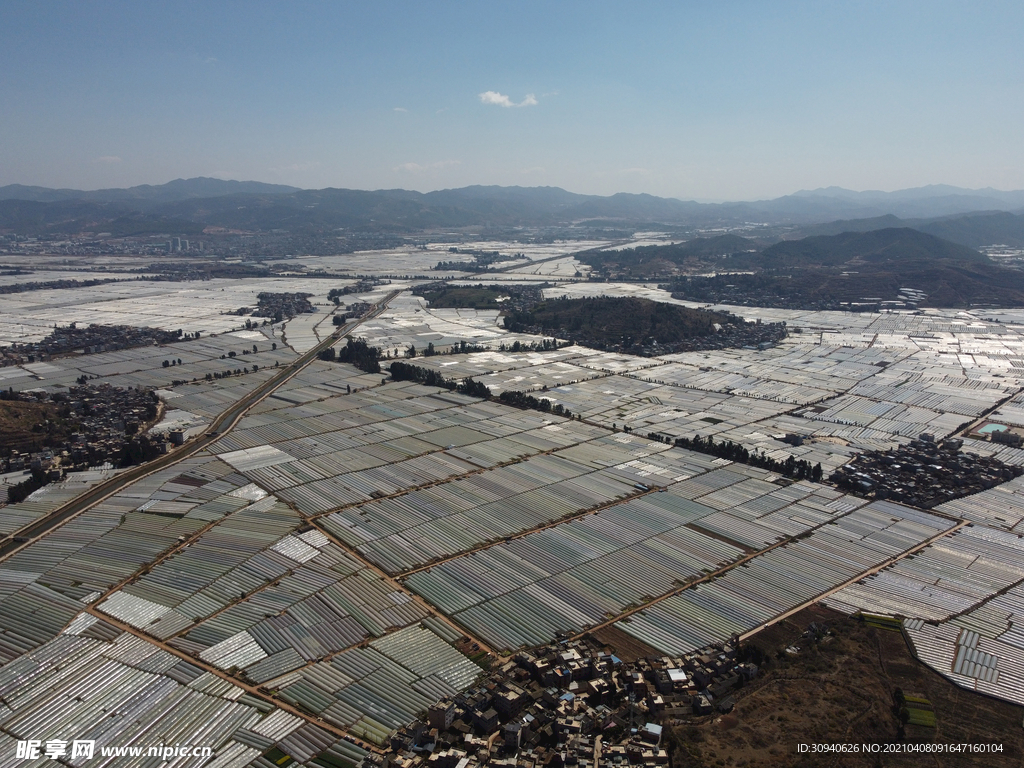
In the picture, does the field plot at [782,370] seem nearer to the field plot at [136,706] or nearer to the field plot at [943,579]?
the field plot at [943,579]

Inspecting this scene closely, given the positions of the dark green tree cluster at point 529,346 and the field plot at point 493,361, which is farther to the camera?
the dark green tree cluster at point 529,346

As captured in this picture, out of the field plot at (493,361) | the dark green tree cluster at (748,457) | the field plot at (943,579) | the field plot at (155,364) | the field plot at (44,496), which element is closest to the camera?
the field plot at (943,579)

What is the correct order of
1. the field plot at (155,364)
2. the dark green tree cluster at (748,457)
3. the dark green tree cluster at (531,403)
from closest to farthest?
the dark green tree cluster at (748,457)
the dark green tree cluster at (531,403)
the field plot at (155,364)

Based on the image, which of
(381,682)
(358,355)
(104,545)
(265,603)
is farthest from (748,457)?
(358,355)

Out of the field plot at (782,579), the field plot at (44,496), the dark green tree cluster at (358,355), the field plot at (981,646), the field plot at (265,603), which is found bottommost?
the field plot at (981,646)

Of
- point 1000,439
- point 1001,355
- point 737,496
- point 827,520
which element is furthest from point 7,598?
point 1001,355

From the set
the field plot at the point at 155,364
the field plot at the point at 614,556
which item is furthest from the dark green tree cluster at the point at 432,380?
the field plot at the point at 614,556

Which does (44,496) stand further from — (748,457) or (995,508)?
(995,508)
